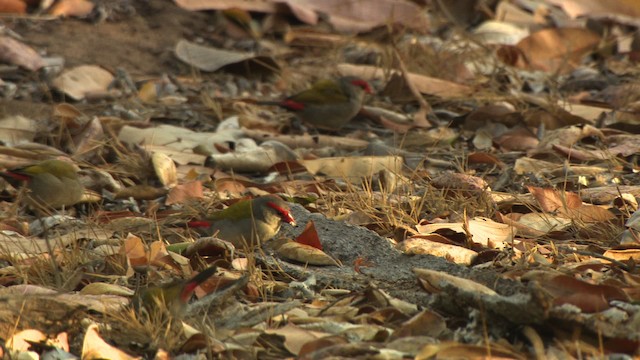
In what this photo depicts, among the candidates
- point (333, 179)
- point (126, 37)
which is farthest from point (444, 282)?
point (126, 37)

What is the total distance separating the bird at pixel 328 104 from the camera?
6.55 meters

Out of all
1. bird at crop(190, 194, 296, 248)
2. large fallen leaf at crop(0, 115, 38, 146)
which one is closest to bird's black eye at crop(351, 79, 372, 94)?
large fallen leaf at crop(0, 115, 38, 146)

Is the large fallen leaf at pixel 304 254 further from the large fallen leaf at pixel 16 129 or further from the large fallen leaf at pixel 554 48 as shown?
the large fallen leaf at pixel 554 48

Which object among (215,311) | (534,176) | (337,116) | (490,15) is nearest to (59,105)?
(337,116)

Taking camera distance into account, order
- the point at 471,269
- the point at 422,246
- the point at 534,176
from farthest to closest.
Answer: the point at 534,176 < the point at 422,246 < the point at 471,269

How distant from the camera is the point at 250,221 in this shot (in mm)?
4098

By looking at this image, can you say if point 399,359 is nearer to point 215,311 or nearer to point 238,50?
point 215,311

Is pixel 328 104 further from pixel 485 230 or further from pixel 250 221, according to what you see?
pixel 485 230

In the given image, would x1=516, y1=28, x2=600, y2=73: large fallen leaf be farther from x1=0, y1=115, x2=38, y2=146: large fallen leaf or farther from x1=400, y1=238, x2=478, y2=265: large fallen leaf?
x1=400, y1=238, x2=478, y2=265: large fallen leaf

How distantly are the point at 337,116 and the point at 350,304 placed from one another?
11.4 feet

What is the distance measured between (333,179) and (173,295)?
7.19 feet

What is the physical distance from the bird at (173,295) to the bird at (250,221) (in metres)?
0.85

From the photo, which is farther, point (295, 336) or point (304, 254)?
point (304, 254)

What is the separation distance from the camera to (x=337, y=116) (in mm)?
6605
